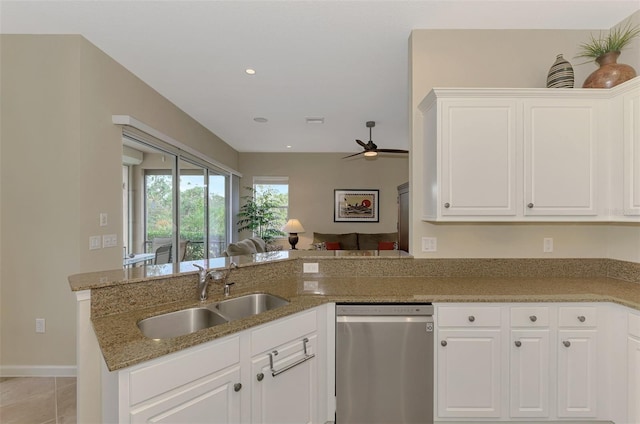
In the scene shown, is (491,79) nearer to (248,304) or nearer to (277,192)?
(248,304)

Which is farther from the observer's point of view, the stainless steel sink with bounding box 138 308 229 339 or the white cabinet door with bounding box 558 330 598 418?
the white cabinet door with bounding box 558 330 598 418

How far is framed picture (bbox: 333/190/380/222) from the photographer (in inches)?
260

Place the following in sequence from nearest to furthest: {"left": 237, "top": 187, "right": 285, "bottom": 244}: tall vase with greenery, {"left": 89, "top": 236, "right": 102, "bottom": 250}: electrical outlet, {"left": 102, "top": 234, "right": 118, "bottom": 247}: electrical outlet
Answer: {"left": 89, "top": 236, "right": 102, "bottom": 250}: electrical outlet < {"left": 102, "top": 234, "right": 118, "bottom": 247}: electrical outlet < {"left": 237, "top": 187, "right": 285, "bottom": 244}: tall vase with greenery

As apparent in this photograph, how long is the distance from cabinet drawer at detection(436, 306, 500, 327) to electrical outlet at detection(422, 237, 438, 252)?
24.3 inches

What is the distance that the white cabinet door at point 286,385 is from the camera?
147 cm

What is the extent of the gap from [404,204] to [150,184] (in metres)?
3.12

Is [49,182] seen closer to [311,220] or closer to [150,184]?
[150,184]

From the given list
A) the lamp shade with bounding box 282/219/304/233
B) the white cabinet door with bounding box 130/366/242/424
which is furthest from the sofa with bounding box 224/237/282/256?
the white cabinet door with bounding box 130/366/242/424

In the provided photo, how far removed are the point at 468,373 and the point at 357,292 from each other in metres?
0.84

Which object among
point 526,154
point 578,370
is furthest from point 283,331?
point 526,154

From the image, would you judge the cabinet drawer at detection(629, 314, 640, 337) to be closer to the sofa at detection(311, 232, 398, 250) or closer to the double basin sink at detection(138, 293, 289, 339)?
the double basin sink at detection(138, 293, 289, 339)

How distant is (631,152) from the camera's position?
1.92 m

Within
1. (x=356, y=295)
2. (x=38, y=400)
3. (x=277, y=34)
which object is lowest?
(x=38, y=400)

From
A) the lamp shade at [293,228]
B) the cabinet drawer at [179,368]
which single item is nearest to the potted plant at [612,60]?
the cabinet drawer at [179,368]
